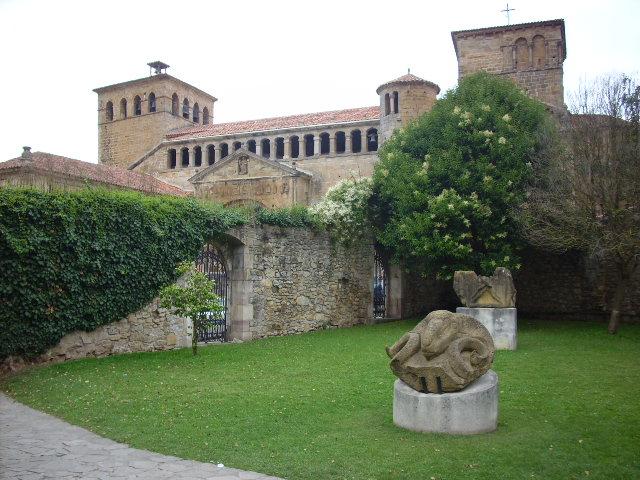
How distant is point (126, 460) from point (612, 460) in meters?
4.72

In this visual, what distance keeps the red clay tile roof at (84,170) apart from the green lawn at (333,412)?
16.9 m

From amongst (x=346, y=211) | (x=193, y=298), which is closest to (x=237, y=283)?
(x=193, y=298)

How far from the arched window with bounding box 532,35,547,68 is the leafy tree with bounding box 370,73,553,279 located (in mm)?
12018

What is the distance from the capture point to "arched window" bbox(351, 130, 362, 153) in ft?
113

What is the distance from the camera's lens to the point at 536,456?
18.7 ft

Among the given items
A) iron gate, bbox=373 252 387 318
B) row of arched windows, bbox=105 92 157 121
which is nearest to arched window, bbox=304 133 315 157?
iron gate, bbox=373 252 387 318

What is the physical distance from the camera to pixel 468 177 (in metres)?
17.2

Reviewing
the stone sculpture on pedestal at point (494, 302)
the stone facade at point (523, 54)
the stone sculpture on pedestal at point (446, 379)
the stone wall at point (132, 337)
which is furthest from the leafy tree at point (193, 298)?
the stone facade at point (523, 54)

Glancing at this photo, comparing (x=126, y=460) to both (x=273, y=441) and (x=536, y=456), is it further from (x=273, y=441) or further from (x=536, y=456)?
(x=536, y=456)

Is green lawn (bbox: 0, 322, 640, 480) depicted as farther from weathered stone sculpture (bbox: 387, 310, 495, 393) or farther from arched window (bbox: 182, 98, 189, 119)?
arched window (bbox: 182, 98, 189, 119)

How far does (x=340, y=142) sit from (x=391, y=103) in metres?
5.89

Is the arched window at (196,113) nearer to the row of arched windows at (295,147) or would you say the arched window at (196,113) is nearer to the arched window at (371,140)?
the row of arched windows at (295,147)

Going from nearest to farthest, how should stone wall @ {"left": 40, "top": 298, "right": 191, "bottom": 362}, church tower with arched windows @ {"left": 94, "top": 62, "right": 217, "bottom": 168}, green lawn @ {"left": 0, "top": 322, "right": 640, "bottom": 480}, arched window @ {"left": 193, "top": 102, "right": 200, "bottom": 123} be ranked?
1. green lawn @ {"left": 0, "top": 322, "right": 640, "bottom": 480}
2. stone wall @ {"left": 40, "top": 298, "right": 191, "bottom": 362}
3. church tower with arched windows @ {"left": 94, "top": 62, "right": 217, "bottom": 168}
4. arched window @ {"left": 193, "top": 102, "right": 200, "bottom": 123}

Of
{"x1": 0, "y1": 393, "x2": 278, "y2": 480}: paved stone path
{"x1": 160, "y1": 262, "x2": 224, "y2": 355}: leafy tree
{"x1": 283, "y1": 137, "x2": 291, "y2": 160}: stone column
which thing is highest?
{"x1": 283, "y1": 137, "x2": 291, "y2": 160}: stone column
